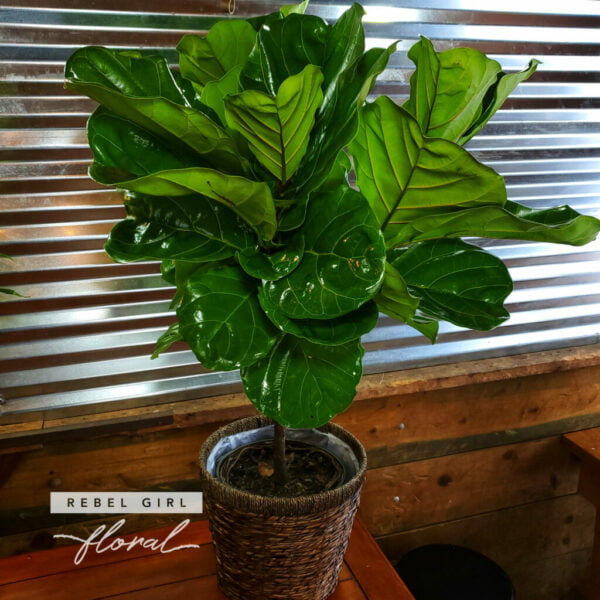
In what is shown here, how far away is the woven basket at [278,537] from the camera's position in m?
1.04

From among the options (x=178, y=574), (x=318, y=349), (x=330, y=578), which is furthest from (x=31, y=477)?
(x=318, y=349)

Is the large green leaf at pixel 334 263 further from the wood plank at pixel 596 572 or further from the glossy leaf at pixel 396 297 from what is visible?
the wood plank at pixel 596 572

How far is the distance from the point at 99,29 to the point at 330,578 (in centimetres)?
117

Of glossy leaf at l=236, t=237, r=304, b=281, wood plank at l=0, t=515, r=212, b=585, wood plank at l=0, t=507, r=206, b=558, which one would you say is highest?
glossy leaf at l=236, t=237, r=304, b=281

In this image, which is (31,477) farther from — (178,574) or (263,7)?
(263,7)

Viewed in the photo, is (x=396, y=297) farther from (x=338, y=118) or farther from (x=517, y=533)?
(x=517, y=533)

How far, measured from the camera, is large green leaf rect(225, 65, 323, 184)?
2.46 ft

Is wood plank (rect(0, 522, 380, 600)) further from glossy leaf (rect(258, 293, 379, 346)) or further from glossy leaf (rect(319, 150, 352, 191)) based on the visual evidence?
glossy leaf (rect(319, 150, 352, 191))

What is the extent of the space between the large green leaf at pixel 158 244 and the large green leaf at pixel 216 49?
0.25 m

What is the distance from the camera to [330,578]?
3.92ft

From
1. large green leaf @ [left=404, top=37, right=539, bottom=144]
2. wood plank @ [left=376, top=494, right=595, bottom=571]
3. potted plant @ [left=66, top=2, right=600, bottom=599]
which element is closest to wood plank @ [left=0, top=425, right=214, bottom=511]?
potted plant @ [left=66, top=2, right=600, bottom=599]

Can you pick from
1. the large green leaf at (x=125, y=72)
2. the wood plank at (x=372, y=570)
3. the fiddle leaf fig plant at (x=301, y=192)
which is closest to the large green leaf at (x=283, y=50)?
the fiddle leaf fig plant at (x=301, y=192)

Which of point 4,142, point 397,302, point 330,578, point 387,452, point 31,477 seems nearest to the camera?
point 397,302

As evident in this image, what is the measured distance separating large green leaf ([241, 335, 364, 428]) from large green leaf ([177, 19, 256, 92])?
1.45ft
